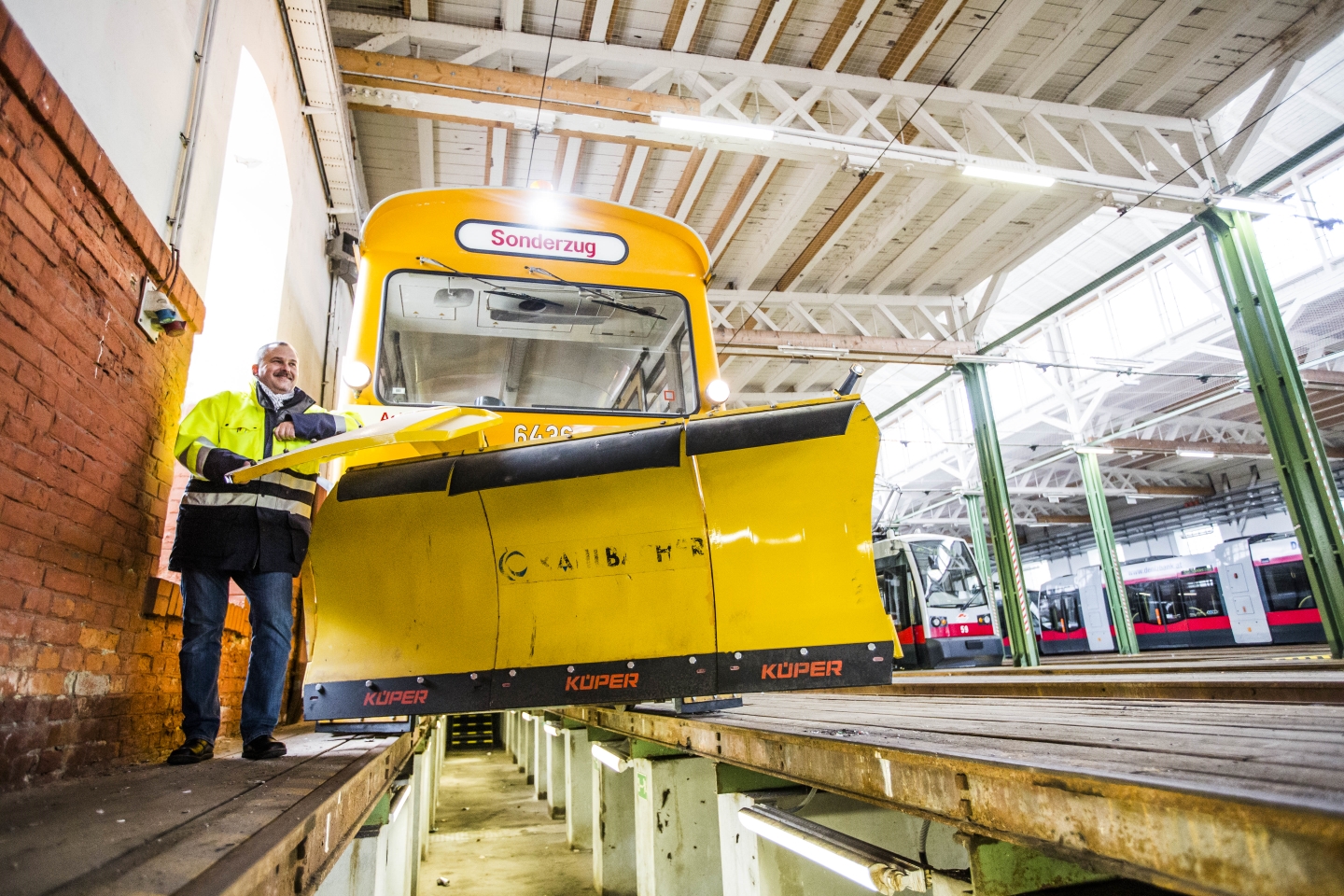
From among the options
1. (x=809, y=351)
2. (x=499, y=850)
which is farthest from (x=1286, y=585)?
(x=499, y=850)

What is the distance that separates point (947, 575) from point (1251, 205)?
23.1 ft

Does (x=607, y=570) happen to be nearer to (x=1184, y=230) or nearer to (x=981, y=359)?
(x=1184, y=230)

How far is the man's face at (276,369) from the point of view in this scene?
2857 mm

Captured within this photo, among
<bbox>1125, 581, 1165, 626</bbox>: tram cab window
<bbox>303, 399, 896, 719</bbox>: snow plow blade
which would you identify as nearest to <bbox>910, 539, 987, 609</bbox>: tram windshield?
<bbox>1125, 581, 1165, 626</bbox>: tram cab window

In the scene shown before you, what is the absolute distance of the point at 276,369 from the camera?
2865mm

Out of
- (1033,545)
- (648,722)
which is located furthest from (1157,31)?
(1033,545)

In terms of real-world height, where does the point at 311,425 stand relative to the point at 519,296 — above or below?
below

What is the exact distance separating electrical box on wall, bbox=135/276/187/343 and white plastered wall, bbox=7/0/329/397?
1.08 ft

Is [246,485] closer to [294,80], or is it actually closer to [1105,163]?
[294,80]

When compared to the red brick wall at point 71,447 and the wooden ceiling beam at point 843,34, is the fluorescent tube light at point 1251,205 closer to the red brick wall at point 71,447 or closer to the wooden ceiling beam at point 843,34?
the wooden ceiling beam at point 843,34

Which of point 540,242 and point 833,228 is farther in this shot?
point 833,228

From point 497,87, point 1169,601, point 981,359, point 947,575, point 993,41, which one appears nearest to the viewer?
point 497,87

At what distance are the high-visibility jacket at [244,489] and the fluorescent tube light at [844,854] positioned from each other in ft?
6.38

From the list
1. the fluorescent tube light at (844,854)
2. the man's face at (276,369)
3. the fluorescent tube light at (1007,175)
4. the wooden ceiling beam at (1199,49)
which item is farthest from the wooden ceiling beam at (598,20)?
the fluorescent tube light at (844,854)
